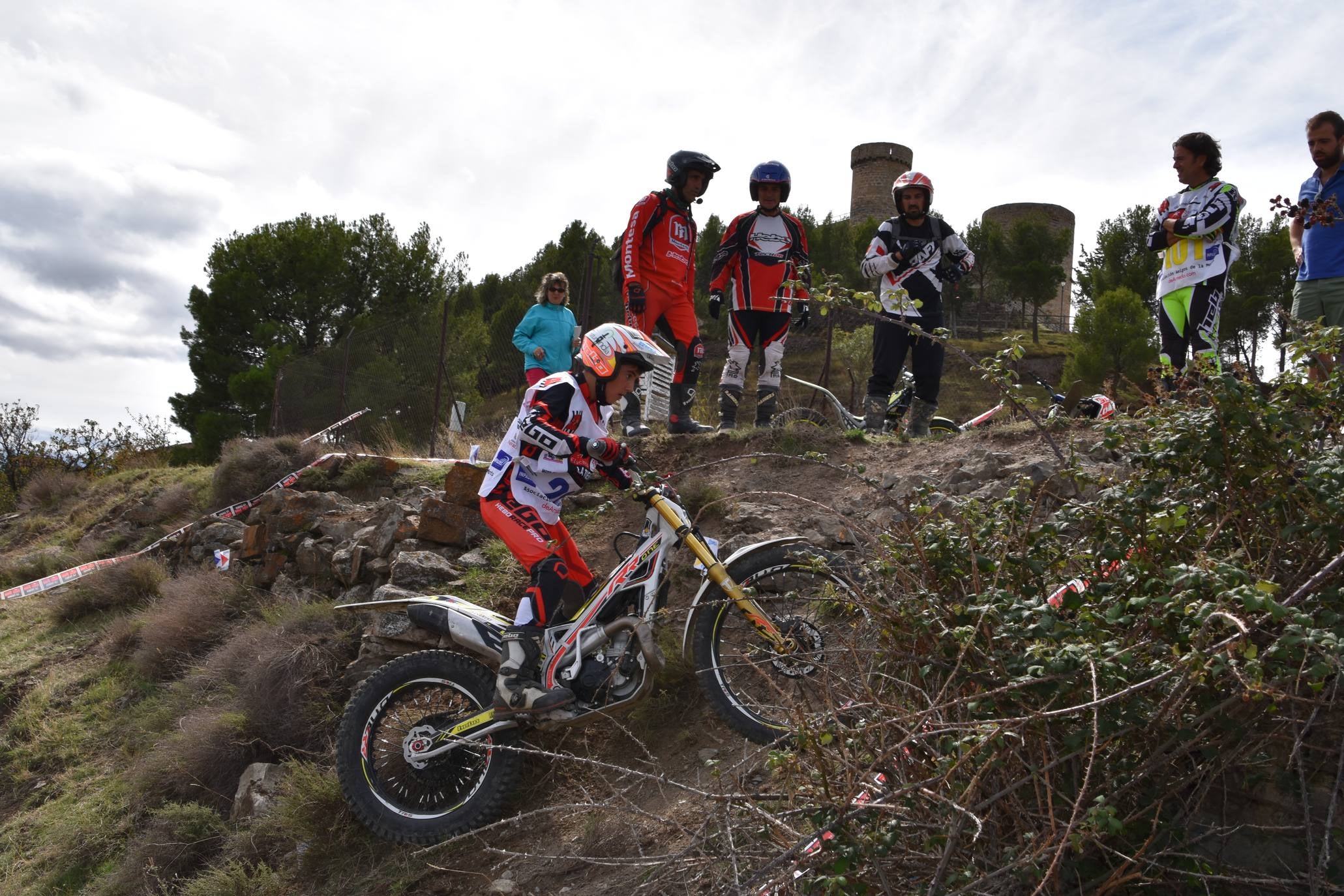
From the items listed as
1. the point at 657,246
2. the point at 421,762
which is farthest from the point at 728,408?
the point at 421,762

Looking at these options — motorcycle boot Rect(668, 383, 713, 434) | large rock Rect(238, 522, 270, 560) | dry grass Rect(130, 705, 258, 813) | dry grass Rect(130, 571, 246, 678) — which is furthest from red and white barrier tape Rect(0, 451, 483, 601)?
dry grass Rect(130, 705, 258, 813)

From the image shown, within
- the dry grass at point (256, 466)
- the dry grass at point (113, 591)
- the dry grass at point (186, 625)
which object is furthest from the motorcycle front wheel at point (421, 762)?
the dry grass at point (256, 466)

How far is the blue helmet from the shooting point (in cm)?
756

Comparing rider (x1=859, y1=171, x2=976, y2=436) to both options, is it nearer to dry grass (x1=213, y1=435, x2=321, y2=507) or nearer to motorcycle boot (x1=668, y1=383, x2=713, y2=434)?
motorcycle boot (x1=668, y1=383, x2=713, y2=434)

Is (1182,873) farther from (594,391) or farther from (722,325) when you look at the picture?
(722,325)

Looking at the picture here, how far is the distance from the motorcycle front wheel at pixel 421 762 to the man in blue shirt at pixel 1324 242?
5287 mm

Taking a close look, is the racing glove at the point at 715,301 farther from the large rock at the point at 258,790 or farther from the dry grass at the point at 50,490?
the dry grass at the point at 50,490

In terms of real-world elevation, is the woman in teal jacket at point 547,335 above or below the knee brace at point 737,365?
above

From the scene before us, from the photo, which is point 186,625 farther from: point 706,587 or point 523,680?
point 706,587

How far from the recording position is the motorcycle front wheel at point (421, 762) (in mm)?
4578

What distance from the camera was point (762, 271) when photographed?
7598mm

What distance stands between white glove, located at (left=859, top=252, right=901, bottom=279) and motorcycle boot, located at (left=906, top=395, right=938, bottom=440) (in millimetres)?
1026

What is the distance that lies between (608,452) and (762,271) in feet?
11.7

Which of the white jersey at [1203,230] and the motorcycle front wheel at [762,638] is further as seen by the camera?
the white jersey at [1203,230]
